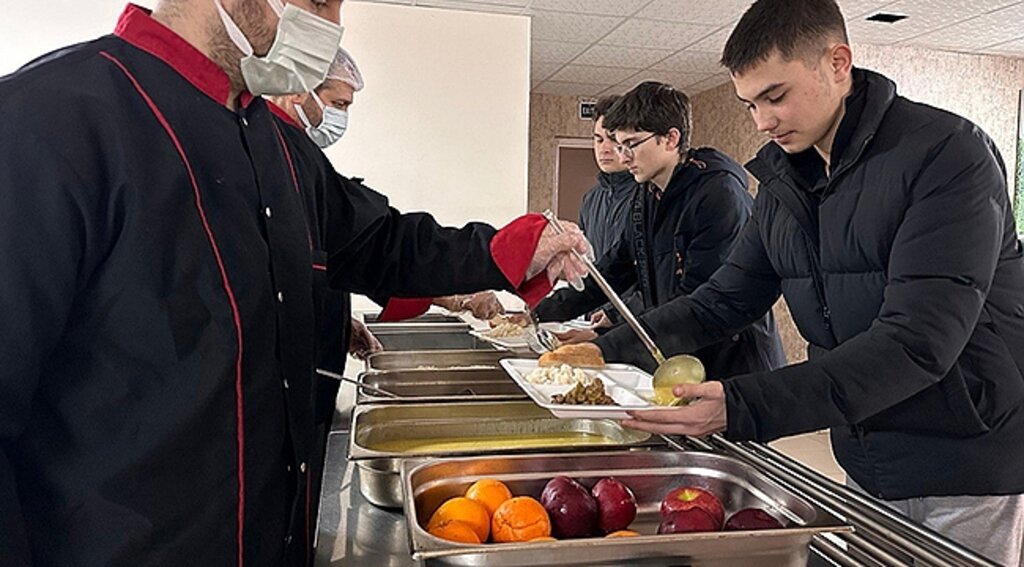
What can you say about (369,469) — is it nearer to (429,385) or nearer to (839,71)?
(429,385)

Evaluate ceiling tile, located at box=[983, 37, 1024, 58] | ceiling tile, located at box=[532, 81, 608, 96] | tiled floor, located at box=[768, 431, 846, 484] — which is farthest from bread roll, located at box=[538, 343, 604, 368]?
ceiling tile, located at box=[532, 81, 608, 96]

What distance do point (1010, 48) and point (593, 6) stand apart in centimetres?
278

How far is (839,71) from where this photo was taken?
3.97 ft

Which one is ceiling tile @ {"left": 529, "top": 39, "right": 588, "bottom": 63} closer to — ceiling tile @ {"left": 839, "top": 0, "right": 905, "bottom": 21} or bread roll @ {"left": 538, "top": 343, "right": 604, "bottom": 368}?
ceiling tile @ {"left": 839, "top": 0, "right": 905, "bottom": 21}

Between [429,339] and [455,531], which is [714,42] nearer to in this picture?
[429,339]

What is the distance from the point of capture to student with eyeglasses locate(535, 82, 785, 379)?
6.47 feet

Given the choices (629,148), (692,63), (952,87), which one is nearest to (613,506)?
(629,148)

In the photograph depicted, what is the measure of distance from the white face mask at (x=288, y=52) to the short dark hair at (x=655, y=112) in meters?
1.35

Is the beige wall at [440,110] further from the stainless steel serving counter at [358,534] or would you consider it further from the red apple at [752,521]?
the red apple at [752,521]

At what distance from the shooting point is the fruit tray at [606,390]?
1.08 metres

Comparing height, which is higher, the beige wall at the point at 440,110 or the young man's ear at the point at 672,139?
the beige wall at the point at 440,110

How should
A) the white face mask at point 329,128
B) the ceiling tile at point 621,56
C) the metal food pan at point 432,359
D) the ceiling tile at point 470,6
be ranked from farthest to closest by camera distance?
the ceiling tile at point 621,56
the ceiling tile at point 470,6
the white face mask at point 329,128
the metal food pan at point 432,359

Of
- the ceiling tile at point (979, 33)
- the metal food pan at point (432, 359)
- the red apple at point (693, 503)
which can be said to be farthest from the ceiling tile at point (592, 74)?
the red apple at point (693, 503)

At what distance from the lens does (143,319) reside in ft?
2.23
